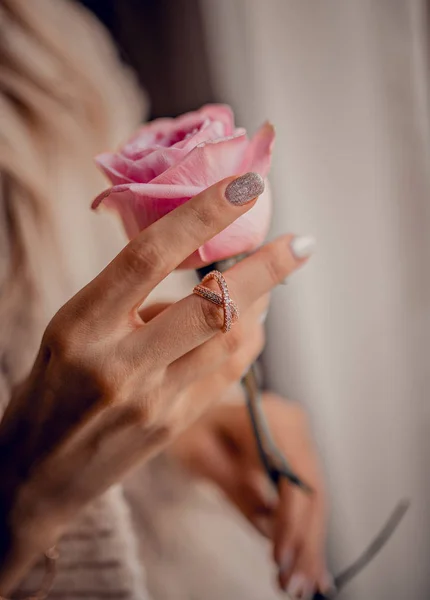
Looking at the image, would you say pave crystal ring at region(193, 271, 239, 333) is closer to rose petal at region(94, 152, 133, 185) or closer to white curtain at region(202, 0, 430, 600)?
rose petal at region(94, 152, 133, 185)

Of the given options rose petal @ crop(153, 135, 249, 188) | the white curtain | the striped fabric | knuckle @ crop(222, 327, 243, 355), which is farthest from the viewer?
the white curtain

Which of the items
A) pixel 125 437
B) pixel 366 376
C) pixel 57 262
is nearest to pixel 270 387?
pixel 366 376

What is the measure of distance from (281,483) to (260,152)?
480mm

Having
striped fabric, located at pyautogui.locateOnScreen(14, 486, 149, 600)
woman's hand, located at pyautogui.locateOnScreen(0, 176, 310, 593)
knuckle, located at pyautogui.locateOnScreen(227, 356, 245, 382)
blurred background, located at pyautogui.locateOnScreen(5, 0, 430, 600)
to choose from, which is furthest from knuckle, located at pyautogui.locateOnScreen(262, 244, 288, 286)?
blurred background, located at pyautogui.locateOnScreen(5, 0, 430, 600)

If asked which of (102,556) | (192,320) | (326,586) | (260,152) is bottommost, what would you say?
(326,586)

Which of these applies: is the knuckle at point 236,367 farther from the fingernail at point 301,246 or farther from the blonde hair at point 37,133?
the blonde hair at point 37,133

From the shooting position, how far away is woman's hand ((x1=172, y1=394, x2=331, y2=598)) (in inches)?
25.3

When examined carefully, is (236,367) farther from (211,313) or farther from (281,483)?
(281,483)

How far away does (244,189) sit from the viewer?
0.31 metres

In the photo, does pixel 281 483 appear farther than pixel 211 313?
Yes

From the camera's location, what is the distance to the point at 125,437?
16.1 inches

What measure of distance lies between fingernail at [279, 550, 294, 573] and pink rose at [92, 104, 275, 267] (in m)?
0.47

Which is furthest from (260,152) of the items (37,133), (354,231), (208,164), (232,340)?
(354,231)

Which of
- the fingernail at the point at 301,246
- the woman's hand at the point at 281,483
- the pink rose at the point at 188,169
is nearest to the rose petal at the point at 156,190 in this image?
the pink rose at the point at 188,169
